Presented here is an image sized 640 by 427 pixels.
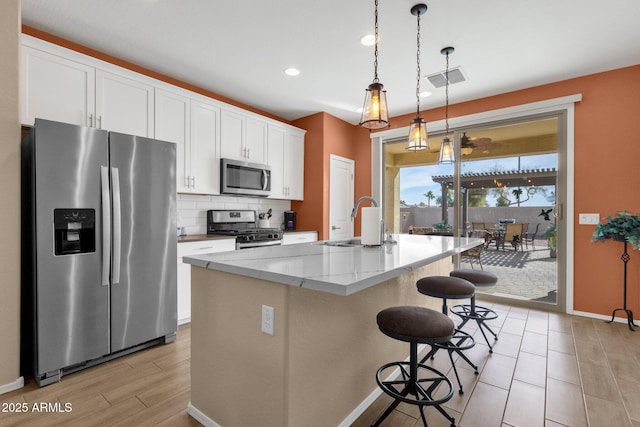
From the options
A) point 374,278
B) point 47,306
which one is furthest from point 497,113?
point 47,306

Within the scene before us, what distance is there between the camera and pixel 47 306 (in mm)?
2064

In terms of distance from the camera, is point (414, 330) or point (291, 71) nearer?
point (414, 330)

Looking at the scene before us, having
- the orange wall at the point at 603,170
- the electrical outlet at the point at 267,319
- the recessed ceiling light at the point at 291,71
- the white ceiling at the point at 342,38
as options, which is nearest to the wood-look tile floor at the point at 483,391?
the orange wall at the point at 603,170

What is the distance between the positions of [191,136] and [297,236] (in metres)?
1.88

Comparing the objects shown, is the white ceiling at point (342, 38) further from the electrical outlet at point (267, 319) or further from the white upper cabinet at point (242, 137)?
the electrical outlet at point (267, 319)

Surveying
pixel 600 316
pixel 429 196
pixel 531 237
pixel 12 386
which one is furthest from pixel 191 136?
pixel 600 316

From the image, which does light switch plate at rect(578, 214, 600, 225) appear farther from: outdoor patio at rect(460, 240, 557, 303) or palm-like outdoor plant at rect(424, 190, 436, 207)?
palm-like outdoor plant at rect(424, 190, 436, 207)

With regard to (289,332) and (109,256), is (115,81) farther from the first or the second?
(289,332)

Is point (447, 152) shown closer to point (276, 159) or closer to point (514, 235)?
point (514, 235)

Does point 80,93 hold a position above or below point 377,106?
above

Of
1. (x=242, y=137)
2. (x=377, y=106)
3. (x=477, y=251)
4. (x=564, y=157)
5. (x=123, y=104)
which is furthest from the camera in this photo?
(x=477, y=251)

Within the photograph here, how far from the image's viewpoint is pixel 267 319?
1.36 m

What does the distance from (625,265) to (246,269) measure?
12.9ft

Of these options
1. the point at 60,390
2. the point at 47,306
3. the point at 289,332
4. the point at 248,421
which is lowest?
the point at 60,390
